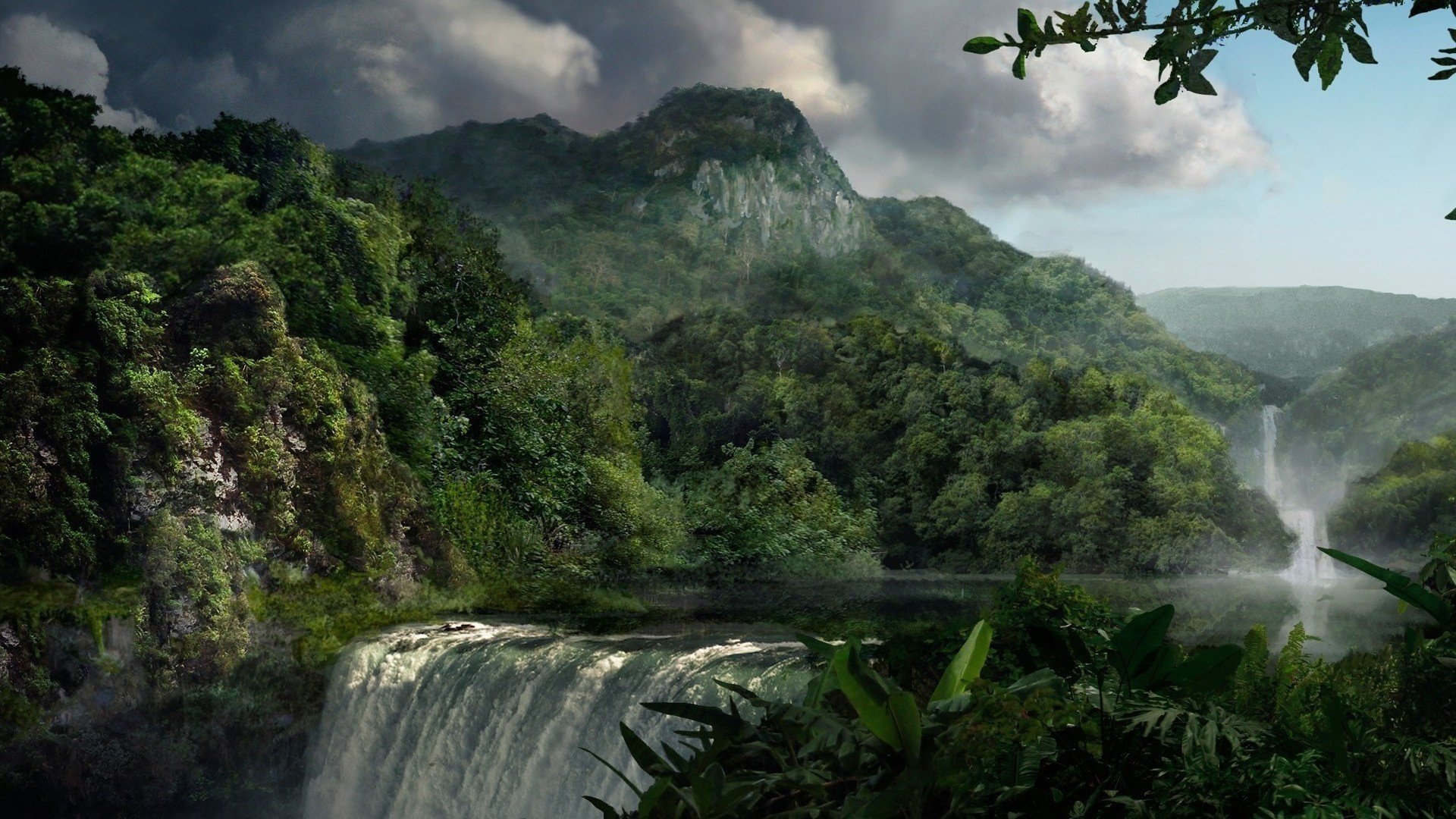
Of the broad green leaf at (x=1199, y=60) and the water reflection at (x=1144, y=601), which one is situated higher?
the broad green leaf at (x=1199, y=60)

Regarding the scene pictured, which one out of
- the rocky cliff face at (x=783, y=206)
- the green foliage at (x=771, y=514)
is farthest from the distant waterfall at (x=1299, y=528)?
the rocky cliff face at (x=783, y=206)

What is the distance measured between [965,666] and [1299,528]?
9459mm

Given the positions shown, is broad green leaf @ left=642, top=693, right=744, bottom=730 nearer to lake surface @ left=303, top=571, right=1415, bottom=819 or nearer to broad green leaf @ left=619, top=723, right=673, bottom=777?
broad green leaf @ left=619, top=723, right=673, bottom=777

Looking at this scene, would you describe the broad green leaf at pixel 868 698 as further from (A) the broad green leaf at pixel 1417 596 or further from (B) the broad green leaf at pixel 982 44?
(B) the broad green leaf at pixel 982 44

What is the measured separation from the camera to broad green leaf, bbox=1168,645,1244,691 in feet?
2.57

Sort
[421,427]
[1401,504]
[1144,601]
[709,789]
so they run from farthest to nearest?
[1401,504]
[1144,601]
[421,427]
[709,789]

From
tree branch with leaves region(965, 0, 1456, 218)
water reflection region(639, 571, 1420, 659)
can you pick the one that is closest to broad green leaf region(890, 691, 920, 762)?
tree branch with leaves region(965, 0, 1456, 218)

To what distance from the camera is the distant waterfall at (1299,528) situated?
29.1 ft

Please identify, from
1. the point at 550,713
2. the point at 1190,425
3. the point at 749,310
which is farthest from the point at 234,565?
the point at 1190,425

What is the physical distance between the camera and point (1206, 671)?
78 cm

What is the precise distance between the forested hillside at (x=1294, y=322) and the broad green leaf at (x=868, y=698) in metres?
10.5

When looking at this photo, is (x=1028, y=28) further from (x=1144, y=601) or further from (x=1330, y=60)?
(x=1144, y=601)

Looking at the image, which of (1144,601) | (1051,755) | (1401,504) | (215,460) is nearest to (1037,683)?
(1051,755)

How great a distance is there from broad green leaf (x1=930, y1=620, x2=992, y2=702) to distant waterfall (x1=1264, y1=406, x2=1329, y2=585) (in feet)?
29.2
